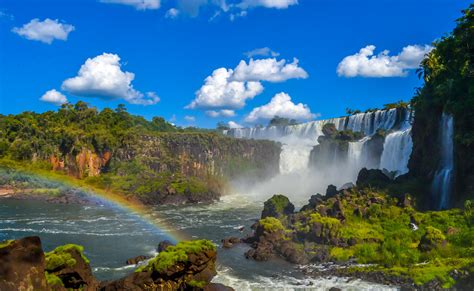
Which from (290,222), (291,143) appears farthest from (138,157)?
(290,222)

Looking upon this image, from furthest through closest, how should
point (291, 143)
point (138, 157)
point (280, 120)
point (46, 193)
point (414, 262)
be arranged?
point (280, 120) → point (291, 143) → point (138, 157) → point (46, 193) → point (414, 262)

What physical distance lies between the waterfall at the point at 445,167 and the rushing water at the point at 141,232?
771 inches

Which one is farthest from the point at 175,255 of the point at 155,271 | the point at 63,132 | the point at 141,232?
the point at 63,132

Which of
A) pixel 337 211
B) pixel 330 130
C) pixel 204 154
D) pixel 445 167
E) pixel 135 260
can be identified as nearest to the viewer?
pixel 135 260

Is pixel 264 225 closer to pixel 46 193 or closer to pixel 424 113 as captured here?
pixel 424 113

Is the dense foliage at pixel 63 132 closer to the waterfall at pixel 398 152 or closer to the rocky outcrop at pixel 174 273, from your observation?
the waterfall at pixel 398 152

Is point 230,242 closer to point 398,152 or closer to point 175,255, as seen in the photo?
point 175,255

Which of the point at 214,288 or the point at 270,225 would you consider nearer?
the point at 214,288

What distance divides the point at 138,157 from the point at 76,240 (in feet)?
152

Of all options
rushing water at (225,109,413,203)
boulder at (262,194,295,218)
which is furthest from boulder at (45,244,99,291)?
rushing water at (225,109,413,203)

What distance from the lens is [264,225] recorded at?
3903 cm

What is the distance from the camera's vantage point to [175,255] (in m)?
22.8

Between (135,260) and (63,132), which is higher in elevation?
(63,132)

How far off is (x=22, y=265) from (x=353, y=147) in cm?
7235
